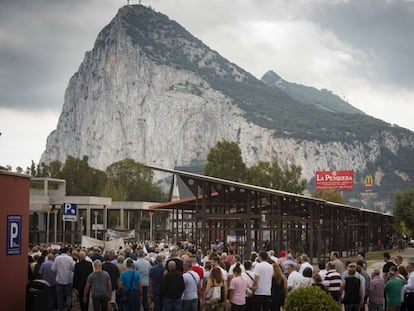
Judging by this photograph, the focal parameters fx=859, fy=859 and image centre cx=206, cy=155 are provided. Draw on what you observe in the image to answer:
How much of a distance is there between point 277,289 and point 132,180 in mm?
106942

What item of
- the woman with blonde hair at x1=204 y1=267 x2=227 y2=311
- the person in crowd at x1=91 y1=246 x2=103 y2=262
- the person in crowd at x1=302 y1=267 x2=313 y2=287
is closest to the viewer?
the woman with blonde hair at x1=204 y1=267 x2=227 y2=311

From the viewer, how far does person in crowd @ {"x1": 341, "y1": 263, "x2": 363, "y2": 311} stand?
50.2 ft

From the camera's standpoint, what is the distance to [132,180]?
122562mm

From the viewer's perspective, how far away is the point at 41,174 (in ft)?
355

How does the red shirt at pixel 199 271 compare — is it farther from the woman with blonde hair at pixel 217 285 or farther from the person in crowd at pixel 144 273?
the person in crowd at pixel 144 273

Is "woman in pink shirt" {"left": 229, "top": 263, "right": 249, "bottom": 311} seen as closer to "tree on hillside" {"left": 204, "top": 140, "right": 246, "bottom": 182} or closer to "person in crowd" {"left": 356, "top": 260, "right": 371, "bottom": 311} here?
"person in crowd" {"left": 356, "top": 260, "right": 371, "bottom": 311}

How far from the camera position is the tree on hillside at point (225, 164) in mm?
97625

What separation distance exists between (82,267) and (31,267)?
1.96m

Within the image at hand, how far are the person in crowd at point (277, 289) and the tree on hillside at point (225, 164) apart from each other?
80.7 m

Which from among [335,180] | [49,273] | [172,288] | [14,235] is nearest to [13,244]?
[14,235]

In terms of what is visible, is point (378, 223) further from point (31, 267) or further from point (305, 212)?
point (31, 267)

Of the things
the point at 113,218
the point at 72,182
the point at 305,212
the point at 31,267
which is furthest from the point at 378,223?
the point at 31,267

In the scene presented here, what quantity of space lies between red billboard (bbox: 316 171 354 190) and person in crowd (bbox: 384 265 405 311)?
116150 mm

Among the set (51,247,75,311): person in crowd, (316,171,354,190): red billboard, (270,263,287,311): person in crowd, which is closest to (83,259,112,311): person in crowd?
(51,247,75,311): person in crowd
